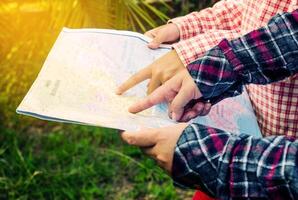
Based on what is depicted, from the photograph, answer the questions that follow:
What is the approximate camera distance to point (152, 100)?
1.11m

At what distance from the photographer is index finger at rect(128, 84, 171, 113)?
3.59 feet

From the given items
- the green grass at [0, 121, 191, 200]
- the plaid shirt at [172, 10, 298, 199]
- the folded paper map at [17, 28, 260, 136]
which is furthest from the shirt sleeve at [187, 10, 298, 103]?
the green grass at [0, 121, 191, 200]

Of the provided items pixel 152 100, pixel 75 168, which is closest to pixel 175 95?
pixel 152 100

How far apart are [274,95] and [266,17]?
0.16 metres

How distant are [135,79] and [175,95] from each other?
0.11 meters

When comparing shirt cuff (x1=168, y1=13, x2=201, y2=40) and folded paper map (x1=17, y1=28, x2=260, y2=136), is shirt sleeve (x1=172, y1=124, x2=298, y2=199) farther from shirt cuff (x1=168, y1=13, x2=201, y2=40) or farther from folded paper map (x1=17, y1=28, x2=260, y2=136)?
shirt cuff (x1=168, y1=13, x2=201, y2=40)

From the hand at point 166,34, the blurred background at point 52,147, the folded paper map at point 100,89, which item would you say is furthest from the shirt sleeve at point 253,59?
the blurred background at point 52,147

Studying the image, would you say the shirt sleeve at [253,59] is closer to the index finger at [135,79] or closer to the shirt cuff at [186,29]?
the index finger at [135,79]

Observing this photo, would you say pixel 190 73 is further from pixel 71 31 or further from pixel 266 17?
pixel 71 31

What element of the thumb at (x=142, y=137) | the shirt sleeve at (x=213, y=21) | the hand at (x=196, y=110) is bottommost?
the hand at (x=196, y=110)

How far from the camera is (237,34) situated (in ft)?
4.21

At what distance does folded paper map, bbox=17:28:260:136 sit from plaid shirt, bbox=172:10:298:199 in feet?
0.29

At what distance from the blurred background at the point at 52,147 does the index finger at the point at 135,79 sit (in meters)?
0.74

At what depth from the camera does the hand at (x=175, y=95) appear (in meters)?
1.08
